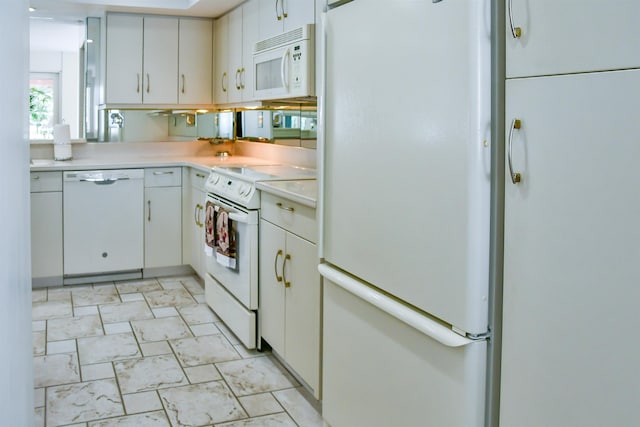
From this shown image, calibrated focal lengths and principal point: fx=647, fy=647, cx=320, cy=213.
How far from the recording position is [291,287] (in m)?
3.08

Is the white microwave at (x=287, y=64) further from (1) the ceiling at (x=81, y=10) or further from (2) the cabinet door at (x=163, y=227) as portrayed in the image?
(2) the cabinet door at (x=163, y=227)

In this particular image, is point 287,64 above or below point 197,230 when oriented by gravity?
above

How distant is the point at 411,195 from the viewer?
1.77 m

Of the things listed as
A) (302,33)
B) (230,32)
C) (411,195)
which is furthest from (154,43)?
(411,195)

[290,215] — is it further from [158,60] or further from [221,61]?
[158,60]

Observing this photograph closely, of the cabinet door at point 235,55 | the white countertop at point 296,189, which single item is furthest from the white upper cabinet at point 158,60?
the white countertop at point 296,189

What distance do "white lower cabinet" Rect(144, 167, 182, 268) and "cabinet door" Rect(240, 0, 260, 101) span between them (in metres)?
1.04

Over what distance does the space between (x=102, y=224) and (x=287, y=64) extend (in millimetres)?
2264

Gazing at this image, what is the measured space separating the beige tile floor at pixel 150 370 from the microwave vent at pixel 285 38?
1.72 meters

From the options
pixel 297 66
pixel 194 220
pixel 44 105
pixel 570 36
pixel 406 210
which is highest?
pixel 44 105

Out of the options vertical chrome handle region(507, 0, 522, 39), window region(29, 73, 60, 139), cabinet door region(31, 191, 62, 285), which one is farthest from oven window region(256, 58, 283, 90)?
window region(29, 73, 60, 139)

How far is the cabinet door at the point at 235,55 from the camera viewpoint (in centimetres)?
470

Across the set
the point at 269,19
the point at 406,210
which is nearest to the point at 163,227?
the point at 269,19

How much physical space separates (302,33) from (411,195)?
73.5 inches
